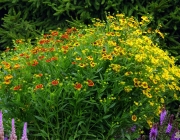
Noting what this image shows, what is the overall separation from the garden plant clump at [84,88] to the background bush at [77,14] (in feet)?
5.00

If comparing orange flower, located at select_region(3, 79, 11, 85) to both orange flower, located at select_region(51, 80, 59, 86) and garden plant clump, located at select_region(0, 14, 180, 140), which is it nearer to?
garden plant clump, located at select_region(0, 14, 180, 140)

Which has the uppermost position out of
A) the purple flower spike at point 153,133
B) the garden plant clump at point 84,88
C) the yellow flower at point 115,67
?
the yellow flower at point 115,67

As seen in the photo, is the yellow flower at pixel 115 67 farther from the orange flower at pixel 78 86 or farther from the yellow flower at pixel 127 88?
the orange flower at pixel 78 86

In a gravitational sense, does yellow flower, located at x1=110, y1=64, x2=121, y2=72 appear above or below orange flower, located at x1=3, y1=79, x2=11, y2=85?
above

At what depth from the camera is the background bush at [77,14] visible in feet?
17.3

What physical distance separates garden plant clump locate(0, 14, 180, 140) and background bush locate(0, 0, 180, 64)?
1524mm

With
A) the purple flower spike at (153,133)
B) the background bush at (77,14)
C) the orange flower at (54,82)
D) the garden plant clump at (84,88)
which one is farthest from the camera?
the background bush at (77,14)

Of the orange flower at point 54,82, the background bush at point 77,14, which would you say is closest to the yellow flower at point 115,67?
the orange flower at point 54,82

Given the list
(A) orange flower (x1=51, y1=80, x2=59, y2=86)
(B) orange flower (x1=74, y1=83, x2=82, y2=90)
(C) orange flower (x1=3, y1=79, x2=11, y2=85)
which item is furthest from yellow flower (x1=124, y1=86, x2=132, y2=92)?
(C) orange flower (x1=3, y1=79, x2=11, y2=85)

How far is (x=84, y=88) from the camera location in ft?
10.9

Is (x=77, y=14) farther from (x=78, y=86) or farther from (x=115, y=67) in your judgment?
(x=78, y=86)

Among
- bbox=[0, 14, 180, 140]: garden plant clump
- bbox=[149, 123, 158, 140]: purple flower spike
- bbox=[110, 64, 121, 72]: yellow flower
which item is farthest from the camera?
bbox=[149, 123, 158, 140]: purple flower spike

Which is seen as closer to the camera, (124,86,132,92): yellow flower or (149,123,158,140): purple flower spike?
(124,86,132,92): yellow flower

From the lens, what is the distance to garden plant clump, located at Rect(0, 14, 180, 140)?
130 inches
